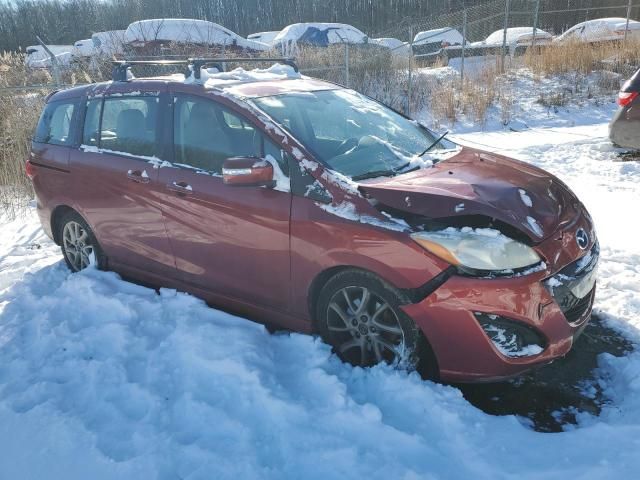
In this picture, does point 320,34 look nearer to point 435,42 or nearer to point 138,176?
point 435,42

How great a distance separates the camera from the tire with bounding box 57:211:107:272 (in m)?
4.43

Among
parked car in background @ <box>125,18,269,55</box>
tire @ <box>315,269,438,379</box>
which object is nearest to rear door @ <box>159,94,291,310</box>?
tire @ <box>315,269,438,379</box>

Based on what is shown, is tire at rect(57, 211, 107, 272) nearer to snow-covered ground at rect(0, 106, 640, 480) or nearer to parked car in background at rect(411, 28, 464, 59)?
snow-covered ground at rect(0, 106, 640, 480)

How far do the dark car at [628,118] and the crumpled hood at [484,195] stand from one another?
455 centimetres

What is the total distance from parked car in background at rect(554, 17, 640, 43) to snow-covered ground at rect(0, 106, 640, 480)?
14.6 m

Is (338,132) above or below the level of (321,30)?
below

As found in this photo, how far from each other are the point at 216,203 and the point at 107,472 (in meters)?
1.67

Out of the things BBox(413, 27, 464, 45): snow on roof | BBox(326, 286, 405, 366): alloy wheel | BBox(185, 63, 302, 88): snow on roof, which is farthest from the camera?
BBox(413, 27, 464, 45): snow on roof

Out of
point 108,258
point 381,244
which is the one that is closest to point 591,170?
point 381,244

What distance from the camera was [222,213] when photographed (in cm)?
335

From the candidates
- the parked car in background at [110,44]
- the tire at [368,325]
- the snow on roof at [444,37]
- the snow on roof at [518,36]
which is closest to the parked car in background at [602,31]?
the snow on roof at [518,36]

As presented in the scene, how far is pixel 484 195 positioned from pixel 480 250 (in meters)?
0.36

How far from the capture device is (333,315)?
3039mm

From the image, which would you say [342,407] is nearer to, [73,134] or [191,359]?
[191,359]
